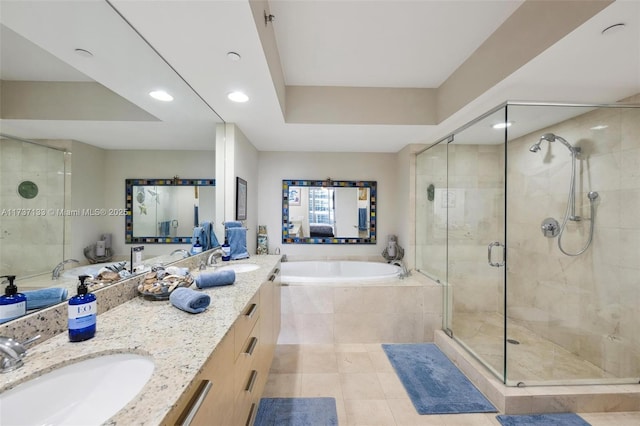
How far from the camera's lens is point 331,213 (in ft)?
12.1

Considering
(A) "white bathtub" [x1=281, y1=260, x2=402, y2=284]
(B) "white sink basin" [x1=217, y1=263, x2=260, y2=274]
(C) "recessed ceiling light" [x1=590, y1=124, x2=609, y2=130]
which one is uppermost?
(C) "recessed ceiling light" [x1=590, y1=124, x2=609, y2=130]

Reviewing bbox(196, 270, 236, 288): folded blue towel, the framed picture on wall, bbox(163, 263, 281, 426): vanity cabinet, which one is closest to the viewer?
bbox(163, 263, 281, 426): vanity cabinet

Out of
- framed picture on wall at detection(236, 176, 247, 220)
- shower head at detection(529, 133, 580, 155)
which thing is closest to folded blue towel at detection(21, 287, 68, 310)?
framed picture on wall at detection(236, 176, 247, 220)

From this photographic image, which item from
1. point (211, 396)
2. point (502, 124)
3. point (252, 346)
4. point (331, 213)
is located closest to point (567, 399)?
point (502, 124)

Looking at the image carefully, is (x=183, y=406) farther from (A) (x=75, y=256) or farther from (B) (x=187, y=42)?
(B) (x=187, y=42)

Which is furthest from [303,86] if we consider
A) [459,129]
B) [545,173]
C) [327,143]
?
[545,173]

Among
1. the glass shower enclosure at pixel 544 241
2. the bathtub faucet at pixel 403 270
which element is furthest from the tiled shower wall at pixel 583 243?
the bathtub faucet at pixel 403 270

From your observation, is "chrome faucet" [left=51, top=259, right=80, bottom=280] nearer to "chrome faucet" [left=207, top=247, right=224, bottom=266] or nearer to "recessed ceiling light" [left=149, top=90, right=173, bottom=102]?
"recessed ceiling light" [left=149, top=90, right=173, bottom=102]

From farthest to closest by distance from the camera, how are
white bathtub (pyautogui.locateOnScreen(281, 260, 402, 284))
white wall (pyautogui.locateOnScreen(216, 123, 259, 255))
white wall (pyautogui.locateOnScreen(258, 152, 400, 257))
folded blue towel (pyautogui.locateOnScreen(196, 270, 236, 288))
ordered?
white wall (pyautogui.locateOnScreen(258, 152, 400, 257))
white bathtub (pyautogui.locateOnScreen(281, 260, 402, 284))
white wall (pyautogui.locateOnScreen(216, 123, 259, 255))
folded blue towel (pyautogui.locateOnScreen(196, 270, 236, 288))

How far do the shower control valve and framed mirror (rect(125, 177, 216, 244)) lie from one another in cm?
308

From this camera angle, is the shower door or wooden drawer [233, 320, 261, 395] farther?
the shower door

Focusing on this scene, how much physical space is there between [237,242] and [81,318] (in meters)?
1.60

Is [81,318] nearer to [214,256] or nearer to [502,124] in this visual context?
Answer: [214,256]

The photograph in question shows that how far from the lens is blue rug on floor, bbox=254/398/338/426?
162cm
